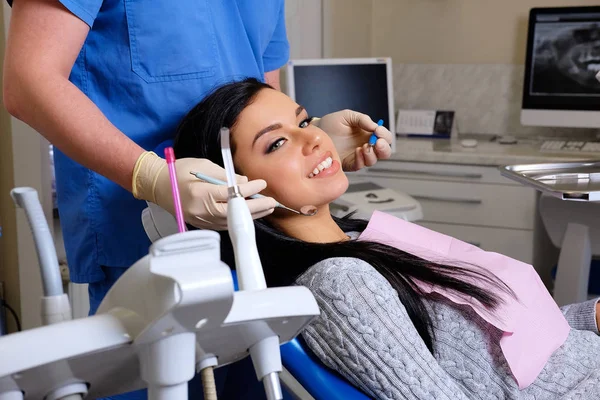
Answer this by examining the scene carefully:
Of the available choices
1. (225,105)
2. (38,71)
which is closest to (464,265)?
(225,105)

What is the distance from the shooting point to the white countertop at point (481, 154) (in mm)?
3207

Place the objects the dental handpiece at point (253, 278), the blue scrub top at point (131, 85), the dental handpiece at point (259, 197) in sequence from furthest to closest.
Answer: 1. the blue scrub top at point (131, 85)
2. the dental handpiece at point (259, 197)
3. the dental handpiece at point (253, 278)

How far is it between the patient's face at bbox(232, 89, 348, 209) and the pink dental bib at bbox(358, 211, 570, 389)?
0.18m

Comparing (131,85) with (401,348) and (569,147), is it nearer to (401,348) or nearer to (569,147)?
(401,348)

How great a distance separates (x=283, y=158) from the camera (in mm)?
1316

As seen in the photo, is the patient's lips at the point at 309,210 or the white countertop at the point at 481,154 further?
the white countertop at the point at 481,154

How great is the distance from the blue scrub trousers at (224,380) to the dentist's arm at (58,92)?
299mm

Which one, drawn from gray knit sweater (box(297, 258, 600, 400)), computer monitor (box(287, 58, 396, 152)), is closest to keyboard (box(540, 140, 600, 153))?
computer monitor (box(287, 58, 396, 152))

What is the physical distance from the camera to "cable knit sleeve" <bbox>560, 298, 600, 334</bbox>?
1.52 meters

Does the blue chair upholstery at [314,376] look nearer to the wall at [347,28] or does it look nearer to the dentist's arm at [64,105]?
the dentist's arm at [64,105]

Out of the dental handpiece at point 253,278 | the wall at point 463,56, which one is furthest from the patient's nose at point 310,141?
the wall at point 463,56

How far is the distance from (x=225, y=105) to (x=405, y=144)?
2.39 metres

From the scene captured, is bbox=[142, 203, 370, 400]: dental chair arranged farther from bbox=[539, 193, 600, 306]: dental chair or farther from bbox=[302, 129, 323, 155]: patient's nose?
bbox=[539, 193, 600, 306]: dental chair

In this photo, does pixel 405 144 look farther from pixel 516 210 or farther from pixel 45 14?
pixel 45 14
